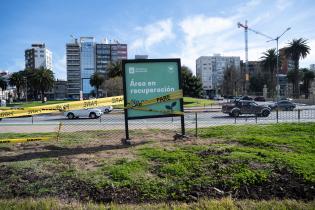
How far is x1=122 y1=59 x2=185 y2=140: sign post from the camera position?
9352mm

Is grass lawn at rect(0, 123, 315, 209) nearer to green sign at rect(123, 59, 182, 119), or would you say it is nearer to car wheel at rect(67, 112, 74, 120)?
green sign at rect(123, 59, 182, 119)

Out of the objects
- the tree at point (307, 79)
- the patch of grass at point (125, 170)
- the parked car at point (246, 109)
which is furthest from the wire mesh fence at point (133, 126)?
the tree at point (307, 79)

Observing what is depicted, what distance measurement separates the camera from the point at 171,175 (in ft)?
19.7

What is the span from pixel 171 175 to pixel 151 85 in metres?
3.93

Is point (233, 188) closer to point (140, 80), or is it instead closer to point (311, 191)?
point (311, 191)

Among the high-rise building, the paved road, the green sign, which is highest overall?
the high-rise building

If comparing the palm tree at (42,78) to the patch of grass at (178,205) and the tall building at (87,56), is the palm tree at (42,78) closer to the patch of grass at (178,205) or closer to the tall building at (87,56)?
the tall building at (87,56)

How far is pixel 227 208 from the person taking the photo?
15.9 feet

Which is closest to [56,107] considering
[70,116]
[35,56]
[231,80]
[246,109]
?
[70,116]

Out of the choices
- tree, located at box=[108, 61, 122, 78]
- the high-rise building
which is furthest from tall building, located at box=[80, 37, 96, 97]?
tree, located at box=[108, 61, 122, 78]

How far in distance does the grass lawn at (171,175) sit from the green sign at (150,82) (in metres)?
1.56

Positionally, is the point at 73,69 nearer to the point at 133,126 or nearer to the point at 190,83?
the point at 190,83

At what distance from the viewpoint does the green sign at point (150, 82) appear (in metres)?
9.37

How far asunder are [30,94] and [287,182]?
541ft
